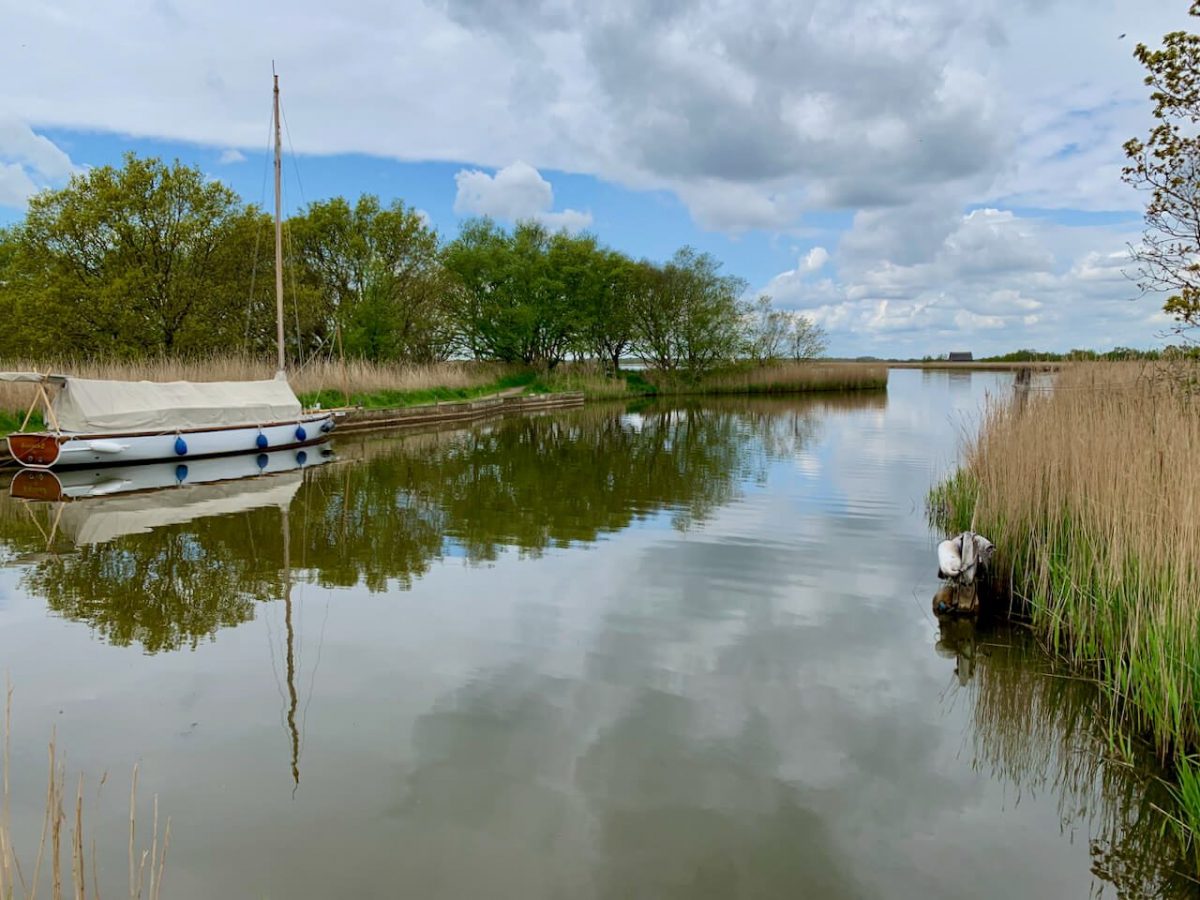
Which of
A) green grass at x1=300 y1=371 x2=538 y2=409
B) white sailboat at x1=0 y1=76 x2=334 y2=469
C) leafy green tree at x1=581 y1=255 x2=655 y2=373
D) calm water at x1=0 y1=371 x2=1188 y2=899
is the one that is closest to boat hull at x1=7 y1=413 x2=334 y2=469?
white sailboat at x1=0 y1=76 x2=334 y2=469

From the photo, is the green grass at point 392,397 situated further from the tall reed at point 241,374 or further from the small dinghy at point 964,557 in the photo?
the small dinghy at point 964,557

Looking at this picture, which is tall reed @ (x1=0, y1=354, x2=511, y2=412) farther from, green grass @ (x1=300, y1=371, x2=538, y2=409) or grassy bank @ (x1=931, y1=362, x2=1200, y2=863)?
grassy bank @ (x1=931, y1=362, x2=1200, y2=863)

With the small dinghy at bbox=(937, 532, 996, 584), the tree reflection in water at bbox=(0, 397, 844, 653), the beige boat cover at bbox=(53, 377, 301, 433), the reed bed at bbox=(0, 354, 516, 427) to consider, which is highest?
the reed bed at bbox=(0, 354, 516, 427)

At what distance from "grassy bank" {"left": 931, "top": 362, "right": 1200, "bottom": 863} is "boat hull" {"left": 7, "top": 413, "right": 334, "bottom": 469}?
1271cm

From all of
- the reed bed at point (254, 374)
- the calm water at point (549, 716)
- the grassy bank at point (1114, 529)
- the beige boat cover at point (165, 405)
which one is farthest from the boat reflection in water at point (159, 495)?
the grassy bank at point (1114, 529)

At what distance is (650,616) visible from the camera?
19.9 ft

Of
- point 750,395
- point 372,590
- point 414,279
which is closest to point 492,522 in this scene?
point 372,590

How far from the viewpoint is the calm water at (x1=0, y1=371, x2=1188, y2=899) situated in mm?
3100

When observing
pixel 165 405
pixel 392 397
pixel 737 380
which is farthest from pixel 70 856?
pixel 737 380

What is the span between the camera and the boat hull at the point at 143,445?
12430 mm

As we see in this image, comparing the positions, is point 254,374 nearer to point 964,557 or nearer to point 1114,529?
point 964,557

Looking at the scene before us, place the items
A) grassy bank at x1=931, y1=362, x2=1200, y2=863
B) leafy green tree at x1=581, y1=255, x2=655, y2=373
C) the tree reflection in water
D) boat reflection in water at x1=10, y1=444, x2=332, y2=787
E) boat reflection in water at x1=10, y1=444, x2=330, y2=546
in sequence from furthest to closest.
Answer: leafy green tree at x1=581, y1=255, x2=655, y2=373 → boat reflection in water at x1=10, y1=444, x2=330, y2=546 → boat reflection in water at x1=10, y1=444, x2=332, y2=787 → the tree reflection in water → grassy bank at x1=931, y1=362, x2=1200, y2=863

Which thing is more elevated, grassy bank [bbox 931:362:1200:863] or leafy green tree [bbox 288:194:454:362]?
leafy green tree [bbox 288:194:454:362]

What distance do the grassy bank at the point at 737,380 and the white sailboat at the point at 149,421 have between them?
75.3 feet
